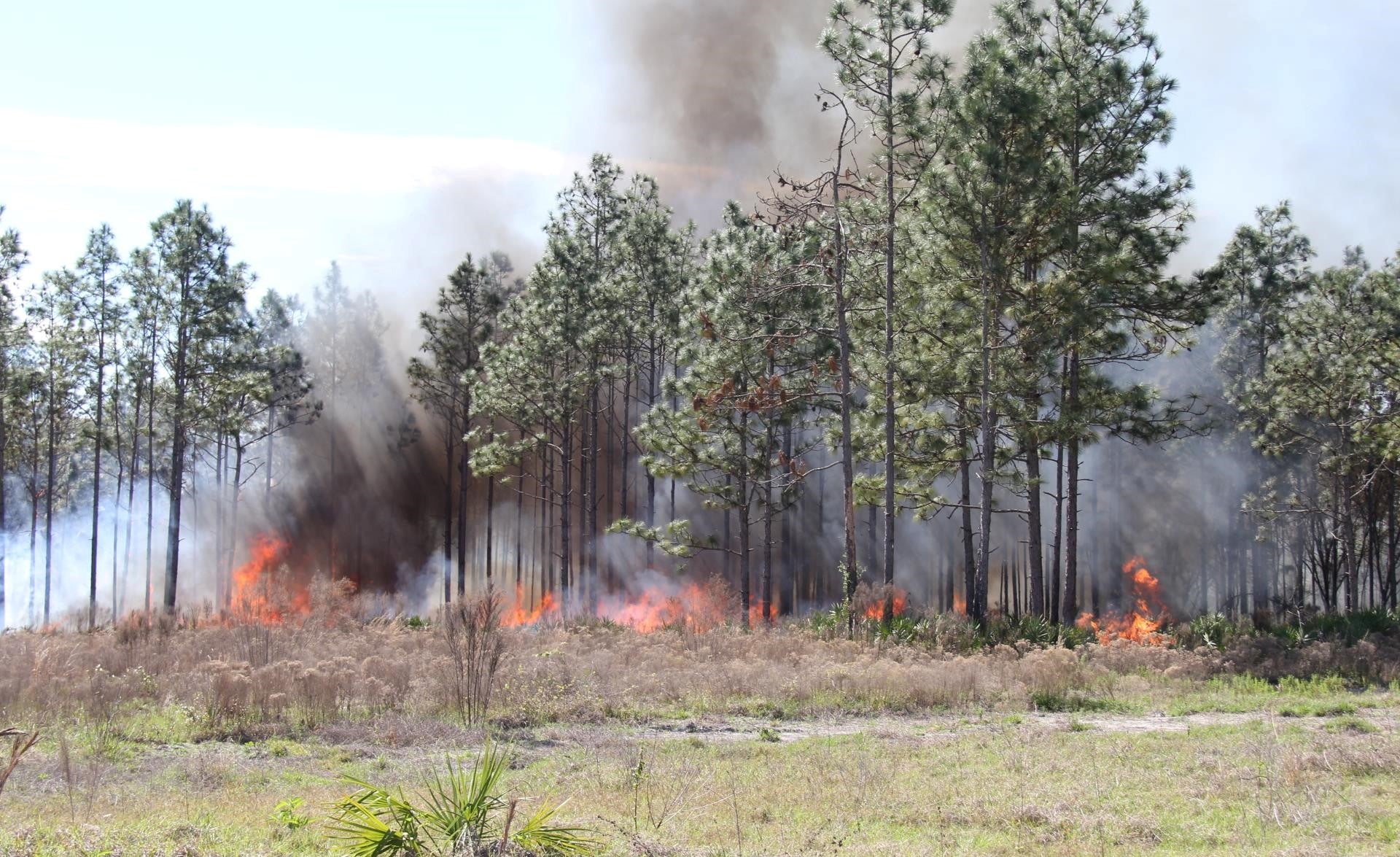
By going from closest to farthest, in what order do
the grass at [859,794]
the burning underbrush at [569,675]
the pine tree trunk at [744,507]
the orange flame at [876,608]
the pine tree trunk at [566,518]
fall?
the grass at [859,794] < the burning underbrush at [569,675] < the orange flame at [876,608] < the pine tree trunk at [744,507] < the pine tree trunk at [566,518]

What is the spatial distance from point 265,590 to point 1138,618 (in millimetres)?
20577

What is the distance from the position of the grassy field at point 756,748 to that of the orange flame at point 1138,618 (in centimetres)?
353

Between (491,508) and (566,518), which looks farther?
(491,508)

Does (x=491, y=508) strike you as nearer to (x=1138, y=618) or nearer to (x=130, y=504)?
(x=130, y=504)

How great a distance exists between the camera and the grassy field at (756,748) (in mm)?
8109

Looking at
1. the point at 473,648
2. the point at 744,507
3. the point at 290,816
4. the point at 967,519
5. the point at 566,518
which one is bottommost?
the point at 290,816

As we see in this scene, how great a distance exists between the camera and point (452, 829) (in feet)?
24.4

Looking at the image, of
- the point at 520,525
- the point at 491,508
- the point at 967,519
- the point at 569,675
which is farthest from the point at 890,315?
the point at 520,525

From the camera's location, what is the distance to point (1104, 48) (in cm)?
2430

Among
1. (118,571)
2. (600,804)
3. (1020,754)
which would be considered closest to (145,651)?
(600,804)

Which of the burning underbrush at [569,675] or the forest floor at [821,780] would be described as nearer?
the forest floor at [821,780]

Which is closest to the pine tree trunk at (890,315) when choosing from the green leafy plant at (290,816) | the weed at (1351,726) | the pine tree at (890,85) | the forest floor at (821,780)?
the pine tree at (890,85)

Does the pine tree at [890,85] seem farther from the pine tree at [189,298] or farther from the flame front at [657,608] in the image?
the pine tree at [189,298]

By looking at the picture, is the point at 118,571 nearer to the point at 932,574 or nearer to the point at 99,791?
the point at 932,574
